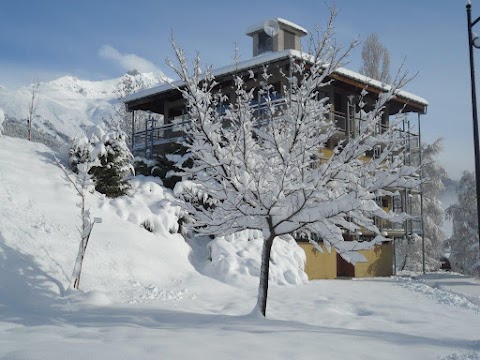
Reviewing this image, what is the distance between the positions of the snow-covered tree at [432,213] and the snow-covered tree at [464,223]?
124 inches

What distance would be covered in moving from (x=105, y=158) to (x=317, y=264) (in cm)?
892

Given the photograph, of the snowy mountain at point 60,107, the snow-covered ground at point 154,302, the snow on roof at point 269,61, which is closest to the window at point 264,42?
the snow on roof at point 269,61

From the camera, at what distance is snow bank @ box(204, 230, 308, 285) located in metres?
14.1

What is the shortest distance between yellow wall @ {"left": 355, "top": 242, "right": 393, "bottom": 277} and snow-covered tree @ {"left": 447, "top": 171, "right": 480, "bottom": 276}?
4509mm

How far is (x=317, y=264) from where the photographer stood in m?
18.3

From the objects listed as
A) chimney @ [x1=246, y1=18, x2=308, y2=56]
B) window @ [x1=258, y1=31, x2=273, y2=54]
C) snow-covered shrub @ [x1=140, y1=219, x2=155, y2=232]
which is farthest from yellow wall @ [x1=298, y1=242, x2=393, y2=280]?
window @ [x1=258, y1=31, x2=273, y2=54]

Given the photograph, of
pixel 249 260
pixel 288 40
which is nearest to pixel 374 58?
pixel 288 40

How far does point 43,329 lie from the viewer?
24.3 feet

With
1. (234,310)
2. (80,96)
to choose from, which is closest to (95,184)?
(234,310)

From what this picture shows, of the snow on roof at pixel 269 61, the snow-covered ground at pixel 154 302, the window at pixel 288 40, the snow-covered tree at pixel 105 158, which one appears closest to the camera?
the snow-covered ground at pixel 154 302

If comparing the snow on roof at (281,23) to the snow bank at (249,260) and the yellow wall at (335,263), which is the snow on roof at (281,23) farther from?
the snow bank at (249,260)

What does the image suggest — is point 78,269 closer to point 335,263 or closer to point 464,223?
point 335,263

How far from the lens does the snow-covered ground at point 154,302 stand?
20.4 ft

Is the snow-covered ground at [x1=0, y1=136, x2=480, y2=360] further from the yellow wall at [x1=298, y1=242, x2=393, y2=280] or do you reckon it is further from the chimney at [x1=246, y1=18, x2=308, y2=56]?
the chimney at [x1=246, y1=18, x2=308, y2=56]
